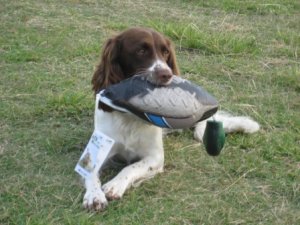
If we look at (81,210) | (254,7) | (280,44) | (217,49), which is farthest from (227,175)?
(254,7)

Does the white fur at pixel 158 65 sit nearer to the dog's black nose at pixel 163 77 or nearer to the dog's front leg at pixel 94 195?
the dog's black nose at pixel 163 77

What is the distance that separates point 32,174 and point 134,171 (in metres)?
0.55

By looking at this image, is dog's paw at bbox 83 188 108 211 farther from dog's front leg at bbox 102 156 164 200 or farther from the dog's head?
the dog's head

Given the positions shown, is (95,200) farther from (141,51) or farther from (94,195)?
(141,51)

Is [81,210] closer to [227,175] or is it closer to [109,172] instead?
[109,172]

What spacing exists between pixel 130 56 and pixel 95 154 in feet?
2.01

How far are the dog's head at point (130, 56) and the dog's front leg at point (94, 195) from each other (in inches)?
20.7

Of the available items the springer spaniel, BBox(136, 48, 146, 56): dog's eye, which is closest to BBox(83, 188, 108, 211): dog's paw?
the springer spaniel

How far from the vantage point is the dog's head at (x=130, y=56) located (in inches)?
132

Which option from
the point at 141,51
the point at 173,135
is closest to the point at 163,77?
the point at 141,51

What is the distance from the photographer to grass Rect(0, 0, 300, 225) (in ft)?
10.1

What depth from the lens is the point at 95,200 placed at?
9.93ft

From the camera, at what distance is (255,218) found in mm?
3006

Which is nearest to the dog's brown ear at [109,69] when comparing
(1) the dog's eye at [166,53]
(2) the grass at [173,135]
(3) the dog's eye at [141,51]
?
(3) the dog's eye at [141,51]
